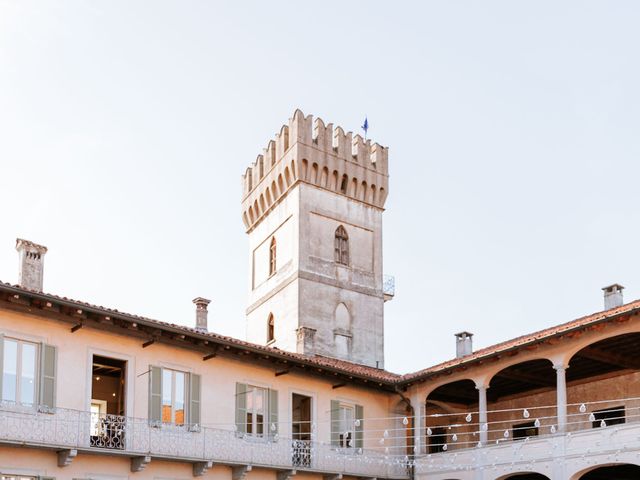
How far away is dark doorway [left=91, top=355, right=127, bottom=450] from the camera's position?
22.2 metres

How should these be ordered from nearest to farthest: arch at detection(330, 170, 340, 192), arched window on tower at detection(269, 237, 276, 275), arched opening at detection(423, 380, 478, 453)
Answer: arched opening at detection(423, 380, 478, 453) < arch at detection(330, 170, 340, 192) < arched window on tower at detection(269, 237, 276, 275)

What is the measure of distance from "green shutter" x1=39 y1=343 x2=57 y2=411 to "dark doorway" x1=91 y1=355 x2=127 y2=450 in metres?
1.08

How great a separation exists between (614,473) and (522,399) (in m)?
3.49

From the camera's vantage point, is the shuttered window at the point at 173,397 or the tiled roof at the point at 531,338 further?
the shuttered window at the point at 173,397

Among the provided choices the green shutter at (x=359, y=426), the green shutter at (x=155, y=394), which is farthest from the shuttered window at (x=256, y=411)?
the green shutter at (x=359, y=426)

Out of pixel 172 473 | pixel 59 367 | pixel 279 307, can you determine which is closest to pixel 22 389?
pixel 59 367

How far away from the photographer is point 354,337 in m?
40.7

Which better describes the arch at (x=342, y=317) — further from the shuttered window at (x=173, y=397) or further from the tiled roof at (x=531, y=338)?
the shuttered window at (x=173, y=397)

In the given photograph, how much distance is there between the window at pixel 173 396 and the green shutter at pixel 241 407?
186 centimetres

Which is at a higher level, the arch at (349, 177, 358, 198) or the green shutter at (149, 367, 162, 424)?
the arch at (349, 177, 358, 198)

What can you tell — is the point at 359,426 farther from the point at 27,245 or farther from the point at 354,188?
the point at 354,188

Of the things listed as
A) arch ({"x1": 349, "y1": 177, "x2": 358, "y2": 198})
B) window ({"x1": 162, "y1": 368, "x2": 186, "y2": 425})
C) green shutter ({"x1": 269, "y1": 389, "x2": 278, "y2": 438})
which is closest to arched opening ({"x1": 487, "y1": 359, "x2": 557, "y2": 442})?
green shutter ({"x1": 269, "y1": 389, "x2": 278, "y2": 438})

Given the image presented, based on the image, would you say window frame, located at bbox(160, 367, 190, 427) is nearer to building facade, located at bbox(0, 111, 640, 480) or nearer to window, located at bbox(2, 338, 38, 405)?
building facade, located at bbox(0, 111, 640, 480)

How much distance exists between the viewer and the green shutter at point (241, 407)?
25.5m
